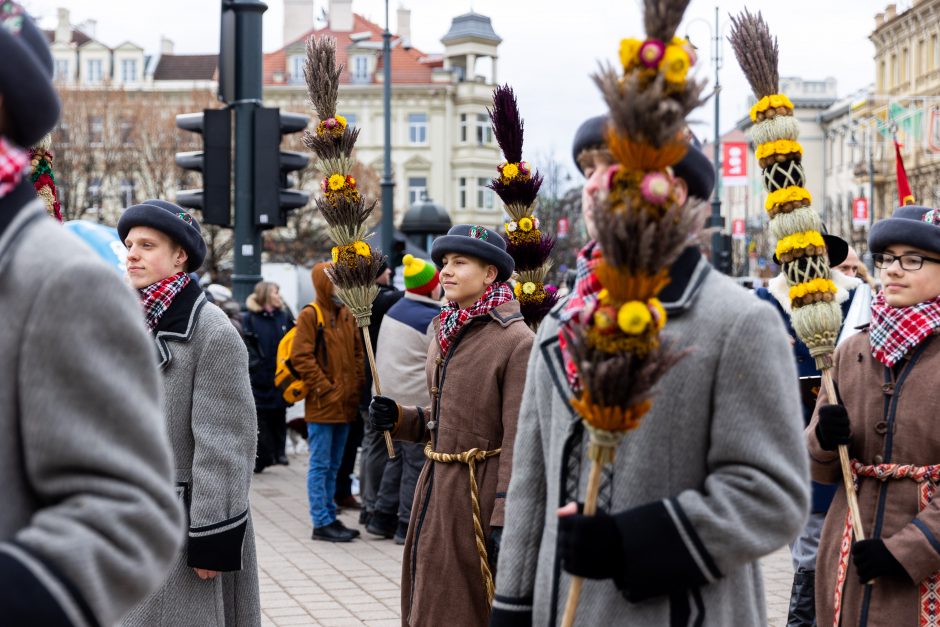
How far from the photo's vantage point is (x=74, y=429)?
77.6 inches

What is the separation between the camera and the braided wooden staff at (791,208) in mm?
4176

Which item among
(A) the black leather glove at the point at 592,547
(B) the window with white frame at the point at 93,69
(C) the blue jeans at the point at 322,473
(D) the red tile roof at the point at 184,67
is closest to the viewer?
(A) the black leather glove at the point at 592,547

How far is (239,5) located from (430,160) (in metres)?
69.1

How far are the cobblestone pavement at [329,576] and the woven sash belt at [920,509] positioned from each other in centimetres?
291

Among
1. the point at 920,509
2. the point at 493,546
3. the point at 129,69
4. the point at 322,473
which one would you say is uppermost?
the point at 129,69

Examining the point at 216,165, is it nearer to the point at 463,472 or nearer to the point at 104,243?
the point at 104,243

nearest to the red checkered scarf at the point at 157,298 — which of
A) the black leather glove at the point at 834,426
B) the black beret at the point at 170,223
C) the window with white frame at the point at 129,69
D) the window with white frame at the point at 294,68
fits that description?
the black beret at the point at 170,223

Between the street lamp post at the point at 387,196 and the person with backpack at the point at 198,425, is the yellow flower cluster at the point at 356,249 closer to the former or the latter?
the person with backpack at the point at 198,425

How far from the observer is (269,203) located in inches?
397

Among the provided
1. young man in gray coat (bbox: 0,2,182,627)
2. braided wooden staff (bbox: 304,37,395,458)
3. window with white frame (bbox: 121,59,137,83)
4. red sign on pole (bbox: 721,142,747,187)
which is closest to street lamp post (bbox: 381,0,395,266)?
braided wooden staff (bbox: 304,37,395,458)

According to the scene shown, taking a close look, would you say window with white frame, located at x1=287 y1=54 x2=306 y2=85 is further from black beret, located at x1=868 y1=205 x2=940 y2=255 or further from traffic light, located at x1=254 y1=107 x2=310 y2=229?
black beret, located at x1=868 y1=205 x2=940 y2=255

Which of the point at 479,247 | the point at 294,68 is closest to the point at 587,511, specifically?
the point at 479,247

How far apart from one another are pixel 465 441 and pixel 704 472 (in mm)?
2425

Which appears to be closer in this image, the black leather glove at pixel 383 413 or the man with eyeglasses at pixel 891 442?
the man with eyeglasses at pixel 891 442
